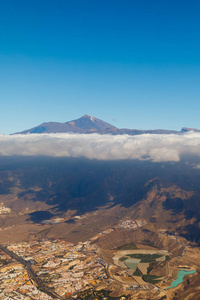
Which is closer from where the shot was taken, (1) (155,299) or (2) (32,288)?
(1) (155,299)

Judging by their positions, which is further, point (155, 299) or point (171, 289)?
point (171, 289)

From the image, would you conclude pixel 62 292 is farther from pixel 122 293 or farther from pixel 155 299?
pixel 155 299

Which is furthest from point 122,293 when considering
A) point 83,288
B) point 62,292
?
point 62,292

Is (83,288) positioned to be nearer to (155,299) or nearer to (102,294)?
(102,294)

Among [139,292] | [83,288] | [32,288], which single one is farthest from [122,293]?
[32,288]

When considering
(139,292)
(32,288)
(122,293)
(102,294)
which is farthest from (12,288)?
(139,292)

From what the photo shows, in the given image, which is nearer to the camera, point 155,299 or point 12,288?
point 155,299

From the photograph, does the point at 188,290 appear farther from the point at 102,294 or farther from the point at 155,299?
the point at 102,294
